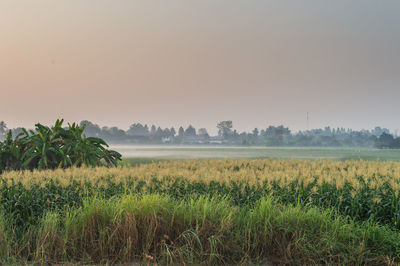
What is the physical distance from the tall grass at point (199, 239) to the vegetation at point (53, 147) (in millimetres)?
6191

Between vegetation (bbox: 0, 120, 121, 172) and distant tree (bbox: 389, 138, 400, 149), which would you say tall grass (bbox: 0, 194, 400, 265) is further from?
distant tree (bbox: 389, 138, 400, 149)

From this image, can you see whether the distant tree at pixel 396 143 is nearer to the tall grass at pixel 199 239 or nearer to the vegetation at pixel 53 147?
the vegetation at pixel 53 147

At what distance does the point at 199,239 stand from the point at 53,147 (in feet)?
25.8

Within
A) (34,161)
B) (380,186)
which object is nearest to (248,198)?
(380,186)

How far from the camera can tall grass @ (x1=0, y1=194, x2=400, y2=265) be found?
4.43 m

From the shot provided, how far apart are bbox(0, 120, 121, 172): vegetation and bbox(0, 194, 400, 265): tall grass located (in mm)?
6191

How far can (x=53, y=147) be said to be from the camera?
10.8 m

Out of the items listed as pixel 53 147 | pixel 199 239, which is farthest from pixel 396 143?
pixel 199 239

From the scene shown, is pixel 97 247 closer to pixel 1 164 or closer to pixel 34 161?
pixel 34 161

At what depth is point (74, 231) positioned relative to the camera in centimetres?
470

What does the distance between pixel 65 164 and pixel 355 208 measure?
8.41 metres

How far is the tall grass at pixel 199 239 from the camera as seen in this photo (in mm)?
4426

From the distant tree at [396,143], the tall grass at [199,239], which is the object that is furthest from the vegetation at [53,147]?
the distant tree at [396,143]

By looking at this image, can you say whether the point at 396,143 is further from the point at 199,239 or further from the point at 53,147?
the point at 199,239
